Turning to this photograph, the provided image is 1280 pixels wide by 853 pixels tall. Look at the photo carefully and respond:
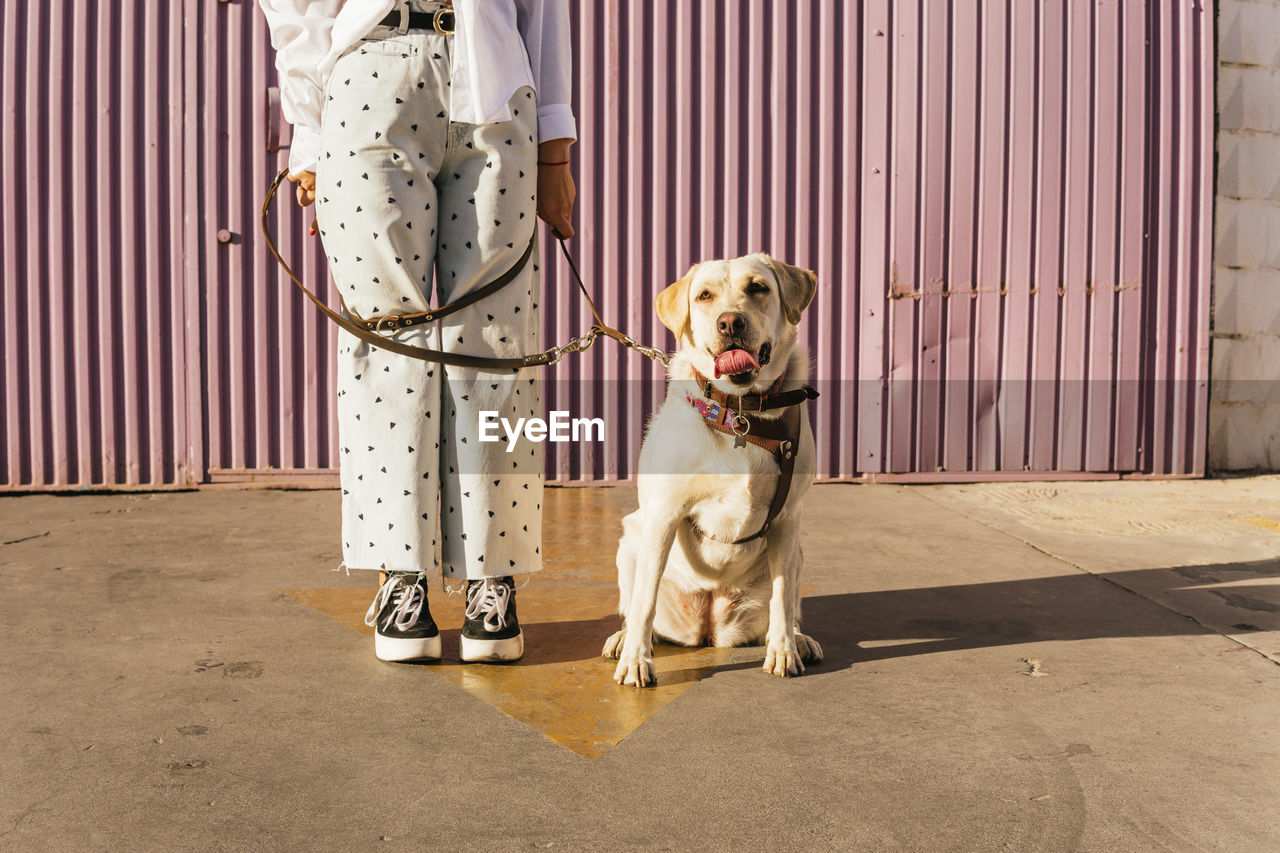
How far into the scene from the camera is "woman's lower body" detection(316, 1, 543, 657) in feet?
7.71

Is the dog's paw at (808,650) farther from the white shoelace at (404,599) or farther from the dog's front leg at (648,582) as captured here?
the white shoelace at (404,599)

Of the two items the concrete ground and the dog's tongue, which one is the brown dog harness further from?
the concrete ground

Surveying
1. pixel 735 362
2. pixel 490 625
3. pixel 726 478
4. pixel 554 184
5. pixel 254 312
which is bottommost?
pixel 490 625

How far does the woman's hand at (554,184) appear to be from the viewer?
8.60ft

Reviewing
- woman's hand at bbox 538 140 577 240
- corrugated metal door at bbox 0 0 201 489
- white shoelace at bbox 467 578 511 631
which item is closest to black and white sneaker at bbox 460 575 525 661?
white shoelace at bbox 467 578 511 631

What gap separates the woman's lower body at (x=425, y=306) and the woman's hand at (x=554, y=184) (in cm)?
9

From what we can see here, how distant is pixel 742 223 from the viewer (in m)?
5.26

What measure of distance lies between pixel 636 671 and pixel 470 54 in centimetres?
A: 143

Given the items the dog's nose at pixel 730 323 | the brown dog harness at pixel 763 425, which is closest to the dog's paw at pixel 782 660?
the brown dog harness at pixel 763 425

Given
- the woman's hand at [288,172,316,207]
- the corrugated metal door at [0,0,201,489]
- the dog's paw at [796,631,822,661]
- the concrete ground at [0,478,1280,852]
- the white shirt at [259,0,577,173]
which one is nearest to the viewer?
the concrete ground at [0,478,1280,852]

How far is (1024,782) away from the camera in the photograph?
6.08ft

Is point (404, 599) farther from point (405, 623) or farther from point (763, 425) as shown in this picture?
point (763, 425)

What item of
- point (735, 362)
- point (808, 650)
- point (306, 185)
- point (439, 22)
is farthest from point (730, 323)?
point (306, 185)

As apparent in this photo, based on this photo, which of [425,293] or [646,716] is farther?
[425,293]
